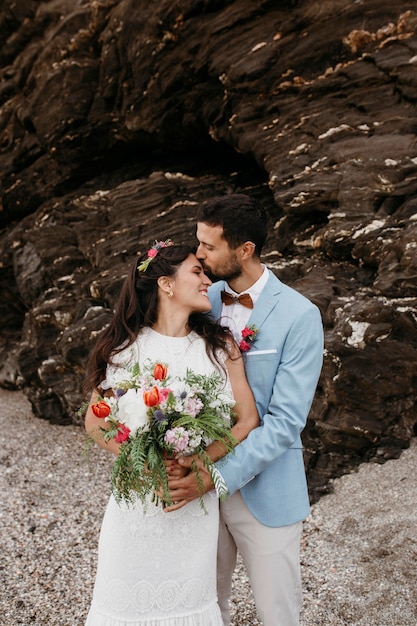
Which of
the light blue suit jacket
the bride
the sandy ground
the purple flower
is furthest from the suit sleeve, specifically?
the sandy ground

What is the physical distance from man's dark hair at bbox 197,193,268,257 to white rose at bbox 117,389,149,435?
51.5 inches

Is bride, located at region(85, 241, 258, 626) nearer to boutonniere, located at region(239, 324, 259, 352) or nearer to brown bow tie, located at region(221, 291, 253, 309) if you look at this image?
boutonniere, located at region(239, 324, 259, 352)

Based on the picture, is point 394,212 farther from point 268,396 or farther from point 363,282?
point 268,396

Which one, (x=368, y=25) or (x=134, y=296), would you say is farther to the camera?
(x=368, y=25)

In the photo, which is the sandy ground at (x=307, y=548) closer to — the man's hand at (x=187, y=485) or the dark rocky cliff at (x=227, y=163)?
the dark rocky cliff at (x=227, y=163)

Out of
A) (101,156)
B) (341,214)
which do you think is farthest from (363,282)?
(101,156)

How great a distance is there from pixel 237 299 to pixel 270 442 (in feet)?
3.32

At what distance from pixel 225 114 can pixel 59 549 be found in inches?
218

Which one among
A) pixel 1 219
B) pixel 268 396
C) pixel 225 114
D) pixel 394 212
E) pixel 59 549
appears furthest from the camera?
pixel 1 219

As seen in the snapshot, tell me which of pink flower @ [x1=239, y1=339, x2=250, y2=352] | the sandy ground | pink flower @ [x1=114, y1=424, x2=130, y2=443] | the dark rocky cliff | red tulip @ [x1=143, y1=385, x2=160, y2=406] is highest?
red tulip @ [x1=143, y1=385, x2=160, y2=406]

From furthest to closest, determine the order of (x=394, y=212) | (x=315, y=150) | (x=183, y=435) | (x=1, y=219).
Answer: (x=1, y=219), (x=315, y=150), (x=394, y=212), (x=183, y=435)

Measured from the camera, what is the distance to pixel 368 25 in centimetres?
690

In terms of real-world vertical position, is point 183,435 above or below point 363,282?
above

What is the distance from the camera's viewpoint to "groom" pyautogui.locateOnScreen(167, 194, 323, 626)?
3379 millimetres
